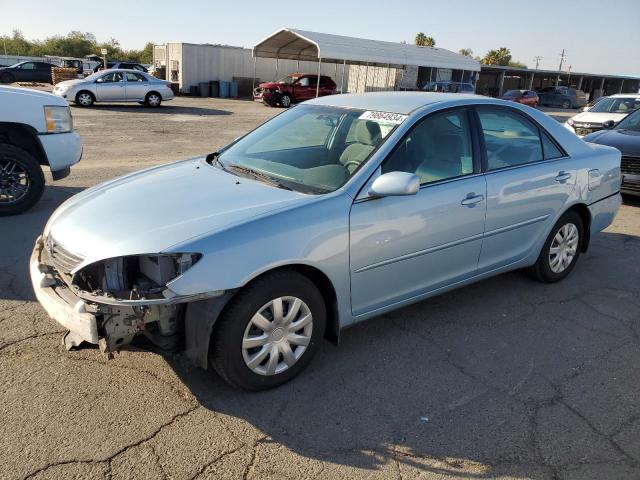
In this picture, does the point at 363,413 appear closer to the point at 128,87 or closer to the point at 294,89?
the point at 128,87

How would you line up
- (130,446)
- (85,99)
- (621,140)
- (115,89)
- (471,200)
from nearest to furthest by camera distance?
(130,446) → (471,200) → (621,140) → (85,99) → (115,89)

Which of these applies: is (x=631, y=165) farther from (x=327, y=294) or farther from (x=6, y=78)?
(x=6, y=78)

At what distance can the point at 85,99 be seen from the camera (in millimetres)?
20453

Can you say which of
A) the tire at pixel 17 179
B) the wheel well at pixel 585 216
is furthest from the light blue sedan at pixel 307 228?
the tire at pixel 17 179

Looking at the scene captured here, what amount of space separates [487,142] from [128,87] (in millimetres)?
19865

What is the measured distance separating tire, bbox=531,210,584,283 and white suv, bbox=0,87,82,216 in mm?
5405

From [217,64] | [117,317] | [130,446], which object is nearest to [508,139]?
[117,317]

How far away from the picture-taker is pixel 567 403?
3.12 m

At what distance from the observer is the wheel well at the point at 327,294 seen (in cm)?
307

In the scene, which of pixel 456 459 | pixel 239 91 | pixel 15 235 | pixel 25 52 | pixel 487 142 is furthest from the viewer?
pixel 25 52

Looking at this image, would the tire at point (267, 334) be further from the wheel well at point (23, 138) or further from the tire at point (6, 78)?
the tire at point (6, 78)

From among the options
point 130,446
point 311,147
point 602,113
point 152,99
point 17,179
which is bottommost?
point 130,446

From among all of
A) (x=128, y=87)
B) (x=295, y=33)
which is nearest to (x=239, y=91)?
(x=295, y=33)

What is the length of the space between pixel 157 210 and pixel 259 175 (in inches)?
31.8
